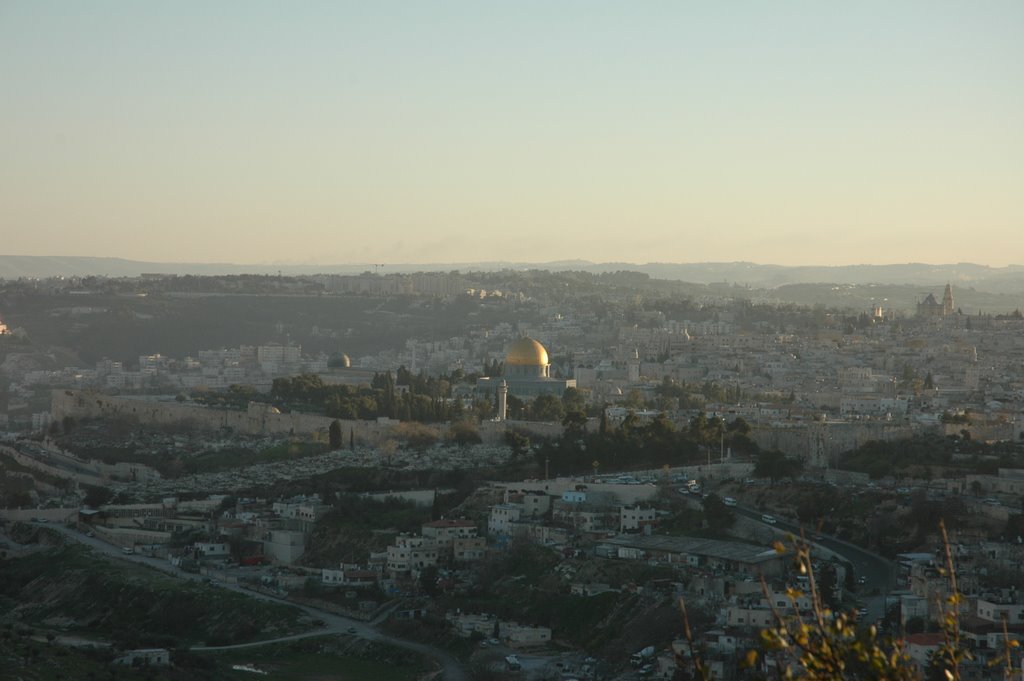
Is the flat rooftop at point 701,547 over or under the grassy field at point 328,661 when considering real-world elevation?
over

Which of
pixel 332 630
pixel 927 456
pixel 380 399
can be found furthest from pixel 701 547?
pixel 380 399

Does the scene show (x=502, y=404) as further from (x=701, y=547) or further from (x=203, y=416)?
(x=701, y=547)

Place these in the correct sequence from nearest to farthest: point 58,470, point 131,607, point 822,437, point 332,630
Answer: point 332,630
point 131,607
point 822,437
point 58,470

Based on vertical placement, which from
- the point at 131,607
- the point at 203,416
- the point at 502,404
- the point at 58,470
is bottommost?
the point at 58,470

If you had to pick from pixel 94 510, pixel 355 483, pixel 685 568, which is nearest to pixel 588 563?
pixel 685 568

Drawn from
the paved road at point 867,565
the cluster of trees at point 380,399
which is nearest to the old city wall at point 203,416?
the cluster of trees at point 380,399

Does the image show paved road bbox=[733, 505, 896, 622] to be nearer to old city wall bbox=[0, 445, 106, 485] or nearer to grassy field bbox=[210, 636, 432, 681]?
grassy field bbox=[210, 636, 432, 681]

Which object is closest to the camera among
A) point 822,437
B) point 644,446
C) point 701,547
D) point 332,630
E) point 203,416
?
point 332,630

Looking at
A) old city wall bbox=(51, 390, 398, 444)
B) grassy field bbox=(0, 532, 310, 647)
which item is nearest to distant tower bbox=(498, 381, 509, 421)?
old city wall bbox=(51, 390, 398, 444)

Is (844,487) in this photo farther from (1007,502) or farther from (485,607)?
(485,607)

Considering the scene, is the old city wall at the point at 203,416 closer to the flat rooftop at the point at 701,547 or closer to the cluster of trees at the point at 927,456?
the cluster of trees at the point at 927,456
